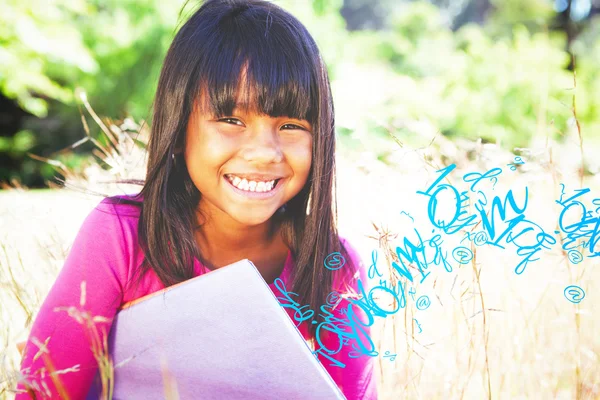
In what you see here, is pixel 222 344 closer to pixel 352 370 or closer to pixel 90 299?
pixel 90 299

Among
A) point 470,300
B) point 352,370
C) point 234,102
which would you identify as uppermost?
point 234,102

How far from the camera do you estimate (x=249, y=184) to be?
1.38 meters

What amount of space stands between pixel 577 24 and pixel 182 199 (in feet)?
42.0

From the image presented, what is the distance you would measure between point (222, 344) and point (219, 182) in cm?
44

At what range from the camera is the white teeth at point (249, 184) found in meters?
1.38

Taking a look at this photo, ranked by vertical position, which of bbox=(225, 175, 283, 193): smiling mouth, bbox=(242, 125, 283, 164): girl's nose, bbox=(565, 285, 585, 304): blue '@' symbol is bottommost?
bbox=(565, 285, 585, 304): blue '@' symbol

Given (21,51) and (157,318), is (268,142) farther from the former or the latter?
(21,51)

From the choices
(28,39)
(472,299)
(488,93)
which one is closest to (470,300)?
(472,299)

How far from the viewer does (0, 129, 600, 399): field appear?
4.44ft

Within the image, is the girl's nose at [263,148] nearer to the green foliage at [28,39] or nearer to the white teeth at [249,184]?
the white teeth at [249,184]

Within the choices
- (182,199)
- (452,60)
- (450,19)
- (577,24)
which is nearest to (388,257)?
(182,199)

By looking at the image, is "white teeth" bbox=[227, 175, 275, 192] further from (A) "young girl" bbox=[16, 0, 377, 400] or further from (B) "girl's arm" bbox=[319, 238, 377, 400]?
(B) "girl's arm" bbox=[319, 238, 377, 400]

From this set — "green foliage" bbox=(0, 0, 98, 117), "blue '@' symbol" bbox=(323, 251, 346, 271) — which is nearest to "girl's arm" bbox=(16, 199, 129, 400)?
"blue '@' symbol" bbox=(323, 251, 346, 271)

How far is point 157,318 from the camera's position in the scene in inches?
43.8
